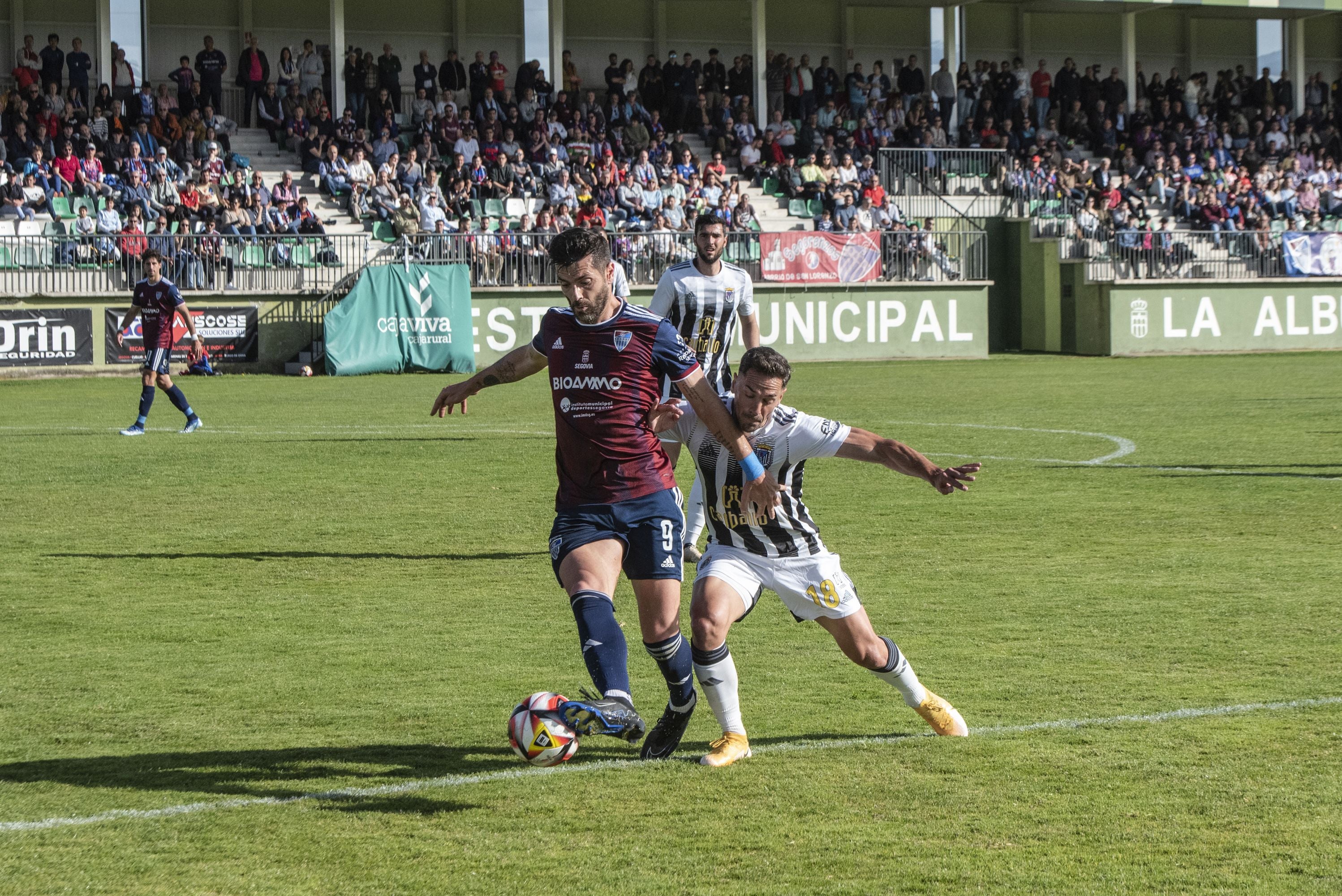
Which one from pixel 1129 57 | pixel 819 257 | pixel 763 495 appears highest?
pixel 1129 57

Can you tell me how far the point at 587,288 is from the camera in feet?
18.3

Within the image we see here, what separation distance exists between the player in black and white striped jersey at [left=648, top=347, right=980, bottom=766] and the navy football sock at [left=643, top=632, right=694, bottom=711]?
0.15 ft

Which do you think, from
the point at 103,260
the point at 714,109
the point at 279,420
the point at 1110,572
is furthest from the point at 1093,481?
the point at 714,109

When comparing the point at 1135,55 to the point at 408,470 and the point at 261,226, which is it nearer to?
the point at 261,226

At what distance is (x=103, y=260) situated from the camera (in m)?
29.4

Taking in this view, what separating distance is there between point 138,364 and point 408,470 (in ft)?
54.2

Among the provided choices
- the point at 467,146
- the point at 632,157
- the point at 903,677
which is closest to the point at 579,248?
the point at 903,677

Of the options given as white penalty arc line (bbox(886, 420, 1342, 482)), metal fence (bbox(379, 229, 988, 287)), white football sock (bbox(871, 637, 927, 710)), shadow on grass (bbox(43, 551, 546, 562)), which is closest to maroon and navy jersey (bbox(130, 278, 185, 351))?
shadow on grass (bbox(43, 551, 546, 562))

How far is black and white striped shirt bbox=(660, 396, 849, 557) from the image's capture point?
5.74 meters

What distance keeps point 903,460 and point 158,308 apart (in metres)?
13.6

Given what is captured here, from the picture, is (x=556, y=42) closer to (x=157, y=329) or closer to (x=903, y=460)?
(x=157, y=329)

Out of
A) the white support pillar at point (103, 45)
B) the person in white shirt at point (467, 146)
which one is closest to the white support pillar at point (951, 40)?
the person in white shirt at point (467, 146)

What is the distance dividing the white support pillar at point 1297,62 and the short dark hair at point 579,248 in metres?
45.8

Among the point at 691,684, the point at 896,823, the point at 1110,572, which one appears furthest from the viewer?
the point at 1110,572
